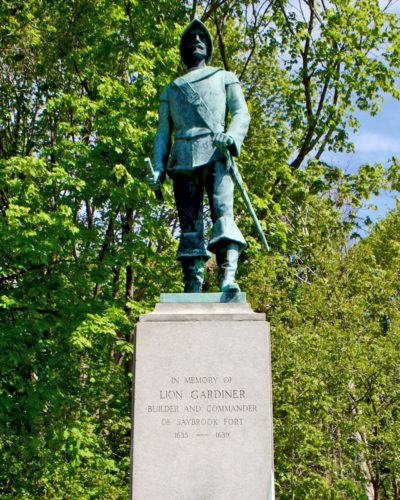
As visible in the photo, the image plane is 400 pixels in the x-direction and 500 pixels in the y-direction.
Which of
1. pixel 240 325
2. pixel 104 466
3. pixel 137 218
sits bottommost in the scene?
pixel 104 466

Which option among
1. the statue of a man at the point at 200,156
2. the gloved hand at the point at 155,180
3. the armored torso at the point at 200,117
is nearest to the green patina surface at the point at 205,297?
the statue of a man at the point at 200,156

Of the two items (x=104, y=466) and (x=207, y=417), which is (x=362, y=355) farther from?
(x=207, y=417)

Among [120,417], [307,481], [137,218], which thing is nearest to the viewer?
[307,481]

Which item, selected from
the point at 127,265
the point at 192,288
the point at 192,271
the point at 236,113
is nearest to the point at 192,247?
the point at 192,271

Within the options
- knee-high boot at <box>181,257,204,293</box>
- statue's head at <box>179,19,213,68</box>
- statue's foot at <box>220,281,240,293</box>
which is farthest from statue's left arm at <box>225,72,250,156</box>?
statue's foot at <box>220,281,240,293</box>

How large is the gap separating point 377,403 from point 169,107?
713 centimetres

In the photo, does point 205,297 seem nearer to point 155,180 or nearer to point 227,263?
point 227,263

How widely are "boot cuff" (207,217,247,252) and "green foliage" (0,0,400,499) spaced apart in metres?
5.06

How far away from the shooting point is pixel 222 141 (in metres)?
5.32

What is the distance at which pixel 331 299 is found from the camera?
11.7 m

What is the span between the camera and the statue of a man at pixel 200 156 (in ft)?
18.1

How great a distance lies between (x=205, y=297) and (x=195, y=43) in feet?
8.22

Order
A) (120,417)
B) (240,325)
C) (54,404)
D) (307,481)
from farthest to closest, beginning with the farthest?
(120,417) < (54,404) < (307,481) < (240,325)

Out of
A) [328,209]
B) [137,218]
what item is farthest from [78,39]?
[328,209]
